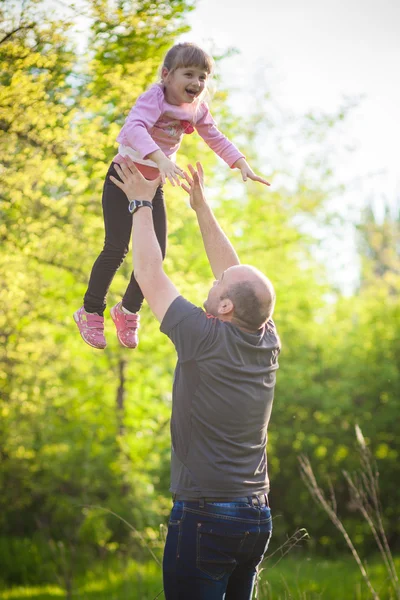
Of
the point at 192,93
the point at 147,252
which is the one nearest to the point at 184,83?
the point at 192,93

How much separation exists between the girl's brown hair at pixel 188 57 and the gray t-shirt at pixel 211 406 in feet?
2.96

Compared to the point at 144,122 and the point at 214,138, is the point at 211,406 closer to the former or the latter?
the point at 144,122

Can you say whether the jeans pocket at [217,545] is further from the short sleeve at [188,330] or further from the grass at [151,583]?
the grass at [151,583]

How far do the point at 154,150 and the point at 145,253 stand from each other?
39 centimetres

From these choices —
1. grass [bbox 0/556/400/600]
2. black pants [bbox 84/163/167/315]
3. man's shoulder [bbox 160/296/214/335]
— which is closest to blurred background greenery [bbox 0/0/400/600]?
grass [bbox 0/556/400/600]

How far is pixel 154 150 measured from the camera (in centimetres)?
262

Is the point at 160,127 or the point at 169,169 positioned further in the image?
the point at 160,127

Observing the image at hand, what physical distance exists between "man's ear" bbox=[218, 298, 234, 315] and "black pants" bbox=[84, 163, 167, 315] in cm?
70

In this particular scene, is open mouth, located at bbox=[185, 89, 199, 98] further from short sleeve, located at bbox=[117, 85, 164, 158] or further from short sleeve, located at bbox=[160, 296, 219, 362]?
short sleeve, located at bbox=[160, 296, 219, 362]

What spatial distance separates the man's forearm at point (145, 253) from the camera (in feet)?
8.36

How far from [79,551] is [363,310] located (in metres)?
6.08

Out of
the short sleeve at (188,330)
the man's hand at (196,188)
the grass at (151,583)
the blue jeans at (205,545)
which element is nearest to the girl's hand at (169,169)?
the man's hand at (196,188)

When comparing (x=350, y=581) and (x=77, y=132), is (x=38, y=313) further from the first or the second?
(x=350, y=581)

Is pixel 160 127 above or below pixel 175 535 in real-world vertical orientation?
above
